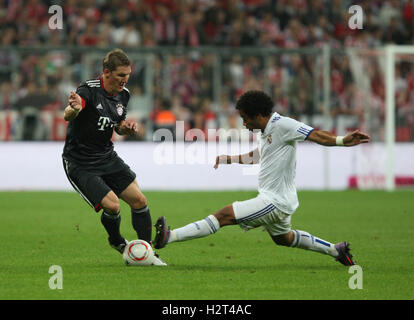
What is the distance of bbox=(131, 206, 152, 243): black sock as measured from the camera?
898cm

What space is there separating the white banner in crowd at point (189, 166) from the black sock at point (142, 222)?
11.7m

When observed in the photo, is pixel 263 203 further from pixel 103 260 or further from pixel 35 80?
pixel 35 80

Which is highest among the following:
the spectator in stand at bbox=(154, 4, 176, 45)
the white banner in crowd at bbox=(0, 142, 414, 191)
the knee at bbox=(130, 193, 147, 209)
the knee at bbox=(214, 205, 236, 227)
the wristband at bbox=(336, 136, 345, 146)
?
the spectator in stand at bbox=(154, 4, 176, 45)

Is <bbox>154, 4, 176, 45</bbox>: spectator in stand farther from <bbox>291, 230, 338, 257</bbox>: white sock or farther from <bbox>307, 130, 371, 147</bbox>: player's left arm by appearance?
<bbox>307, 130, 371, 147</bbox>: player's left arm

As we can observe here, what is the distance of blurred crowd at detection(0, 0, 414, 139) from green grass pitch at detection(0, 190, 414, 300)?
18.6ft

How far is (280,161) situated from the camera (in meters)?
8.37

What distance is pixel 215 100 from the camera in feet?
71.9

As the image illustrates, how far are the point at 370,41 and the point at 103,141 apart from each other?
59.1ft

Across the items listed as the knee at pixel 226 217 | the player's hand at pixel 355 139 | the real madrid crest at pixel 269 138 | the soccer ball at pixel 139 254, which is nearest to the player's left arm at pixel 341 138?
the player's hand at pixel 355 139

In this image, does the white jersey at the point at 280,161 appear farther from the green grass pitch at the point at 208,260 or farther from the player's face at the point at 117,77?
the player's face at the point at 117,77

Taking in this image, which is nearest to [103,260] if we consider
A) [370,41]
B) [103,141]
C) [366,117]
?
[103,141]

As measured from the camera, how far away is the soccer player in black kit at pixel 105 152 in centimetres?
864

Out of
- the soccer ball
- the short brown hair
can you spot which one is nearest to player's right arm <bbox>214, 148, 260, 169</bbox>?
the soccer ball

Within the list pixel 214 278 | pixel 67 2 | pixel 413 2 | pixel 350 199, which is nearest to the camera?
pixel 214 278
